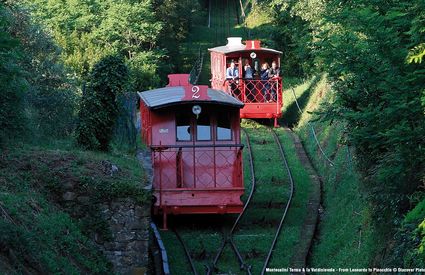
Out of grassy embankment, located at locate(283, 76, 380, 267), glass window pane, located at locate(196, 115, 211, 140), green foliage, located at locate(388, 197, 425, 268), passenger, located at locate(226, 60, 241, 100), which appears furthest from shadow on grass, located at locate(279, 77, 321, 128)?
green foliage, located at locate(388, 197, 425, 268)

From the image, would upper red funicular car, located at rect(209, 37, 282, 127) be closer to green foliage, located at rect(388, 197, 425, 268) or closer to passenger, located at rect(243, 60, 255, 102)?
passenger, located at rect(243, 60, 255, 102)

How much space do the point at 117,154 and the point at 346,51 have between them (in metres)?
7.50

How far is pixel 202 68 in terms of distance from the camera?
53.6 meters

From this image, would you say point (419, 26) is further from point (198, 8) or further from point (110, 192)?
point (198, 8)

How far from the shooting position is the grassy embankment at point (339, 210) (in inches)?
639

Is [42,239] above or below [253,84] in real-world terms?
below

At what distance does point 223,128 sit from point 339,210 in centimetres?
318

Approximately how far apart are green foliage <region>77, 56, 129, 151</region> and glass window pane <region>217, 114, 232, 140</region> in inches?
91.2

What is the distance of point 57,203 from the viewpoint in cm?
1500

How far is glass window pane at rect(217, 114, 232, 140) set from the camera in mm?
19516

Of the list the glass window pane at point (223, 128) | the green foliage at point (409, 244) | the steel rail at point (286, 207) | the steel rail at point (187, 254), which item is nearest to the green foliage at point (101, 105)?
the glass window pane at point (223, 128)

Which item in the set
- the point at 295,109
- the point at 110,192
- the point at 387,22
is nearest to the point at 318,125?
the point at 295,109

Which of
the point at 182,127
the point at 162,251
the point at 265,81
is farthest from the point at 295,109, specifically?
the point at 162,251

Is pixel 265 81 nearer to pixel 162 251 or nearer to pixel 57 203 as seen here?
pixel 162 251
